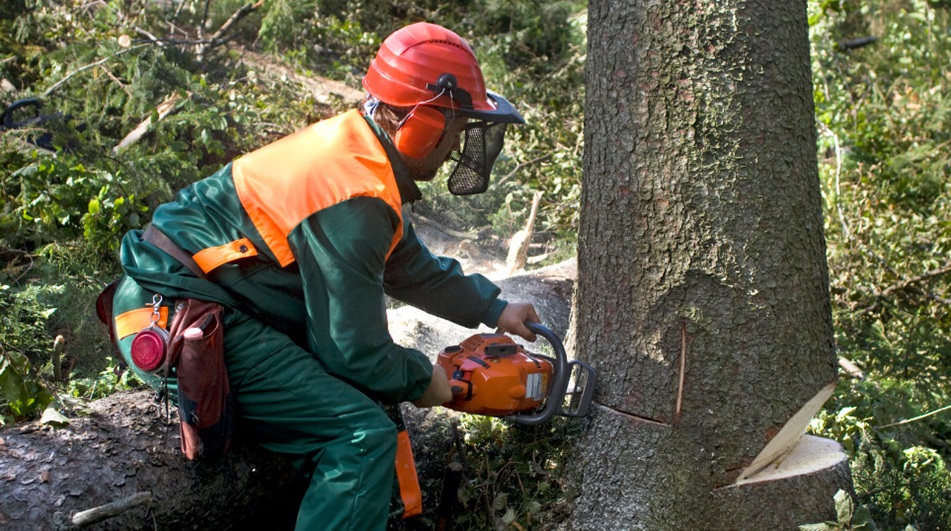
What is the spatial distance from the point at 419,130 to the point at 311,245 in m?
0.52

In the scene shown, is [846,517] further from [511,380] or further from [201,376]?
[201,376]

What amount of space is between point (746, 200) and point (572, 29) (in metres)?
5.99

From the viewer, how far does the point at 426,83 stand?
99.6 inches

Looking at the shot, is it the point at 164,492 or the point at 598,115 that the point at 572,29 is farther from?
the point at 164,492

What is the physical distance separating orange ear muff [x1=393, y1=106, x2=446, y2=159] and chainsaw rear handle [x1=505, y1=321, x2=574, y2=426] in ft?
2.46

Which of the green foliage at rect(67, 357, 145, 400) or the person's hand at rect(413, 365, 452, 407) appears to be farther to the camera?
the green foliage at rect(67, 357, 145, 400)

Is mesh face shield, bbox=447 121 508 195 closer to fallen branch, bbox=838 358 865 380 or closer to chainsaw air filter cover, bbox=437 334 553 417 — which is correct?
chainsaw air filter cover, bbox=437 334 553 417

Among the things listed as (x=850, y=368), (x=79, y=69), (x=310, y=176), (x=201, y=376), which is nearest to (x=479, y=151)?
(x=310, y=176)

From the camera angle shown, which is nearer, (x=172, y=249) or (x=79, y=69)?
(x=172, y=249)

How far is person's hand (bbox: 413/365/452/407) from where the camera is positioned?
8.64 feet

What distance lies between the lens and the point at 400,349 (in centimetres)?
250

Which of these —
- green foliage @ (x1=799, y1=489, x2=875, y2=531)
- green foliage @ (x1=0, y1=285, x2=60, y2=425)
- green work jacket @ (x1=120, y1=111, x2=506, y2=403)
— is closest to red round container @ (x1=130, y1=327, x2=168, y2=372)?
green work jacket @ (x1=120, y1=111, x2=506, y2=403)

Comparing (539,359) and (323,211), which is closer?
(323,211)

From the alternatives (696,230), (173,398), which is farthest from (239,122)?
(696,230)
